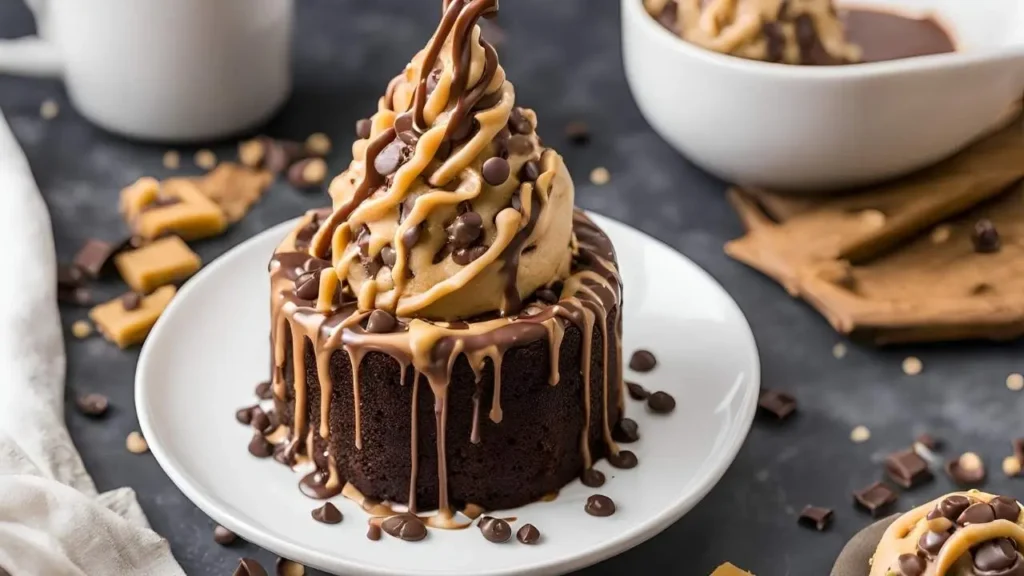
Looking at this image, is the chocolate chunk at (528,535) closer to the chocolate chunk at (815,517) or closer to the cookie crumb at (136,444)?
the chocolate chunk at (815,517)

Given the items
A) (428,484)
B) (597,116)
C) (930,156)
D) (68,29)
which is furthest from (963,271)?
(68,29)

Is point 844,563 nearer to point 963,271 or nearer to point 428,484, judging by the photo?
point 428,484

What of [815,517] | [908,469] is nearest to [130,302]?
[815,517]

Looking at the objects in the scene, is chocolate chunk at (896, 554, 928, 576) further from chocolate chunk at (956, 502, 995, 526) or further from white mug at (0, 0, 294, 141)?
white mug at (0, 0, 294, 141)

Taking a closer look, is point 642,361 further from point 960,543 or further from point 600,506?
point 960,543

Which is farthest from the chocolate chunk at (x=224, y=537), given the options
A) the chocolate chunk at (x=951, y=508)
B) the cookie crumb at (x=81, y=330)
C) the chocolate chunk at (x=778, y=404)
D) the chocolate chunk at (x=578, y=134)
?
the chocolate chunk at (x=578, y=134)

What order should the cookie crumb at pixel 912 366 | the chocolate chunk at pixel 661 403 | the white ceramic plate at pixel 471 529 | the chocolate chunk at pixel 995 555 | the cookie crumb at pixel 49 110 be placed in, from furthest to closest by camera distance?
the cookie crumb at pixel 49 110, the cookie crumb at pixel 912 366, the chocolate chunk at pixel 661 403, the white ceramic plate at pixel 471 529, the chocolate chunk at pixel 995 555
